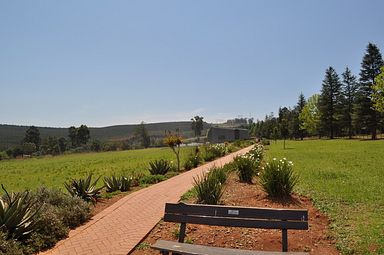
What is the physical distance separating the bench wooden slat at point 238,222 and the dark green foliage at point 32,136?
125711 mm

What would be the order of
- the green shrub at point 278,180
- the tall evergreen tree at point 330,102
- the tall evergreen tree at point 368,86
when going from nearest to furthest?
the green shrub at point 278,180, the tall evergreen tree at point 368,86, the tall evergreen tree at point 330,102

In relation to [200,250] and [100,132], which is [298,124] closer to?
[200,250]

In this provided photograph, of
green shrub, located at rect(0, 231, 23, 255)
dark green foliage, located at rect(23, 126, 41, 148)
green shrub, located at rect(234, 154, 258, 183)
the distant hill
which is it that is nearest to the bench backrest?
green shrub, located at rect(0, 231, 23, 255)

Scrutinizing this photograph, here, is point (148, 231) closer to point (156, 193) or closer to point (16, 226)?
point (16, 226)

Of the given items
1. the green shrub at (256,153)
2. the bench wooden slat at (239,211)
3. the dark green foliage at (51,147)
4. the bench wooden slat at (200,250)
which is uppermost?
the green shrub at (256,153)

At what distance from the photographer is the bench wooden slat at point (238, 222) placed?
4.72 metres

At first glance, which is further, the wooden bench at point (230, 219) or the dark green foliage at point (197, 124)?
the dark green foliage at point (197, 124)

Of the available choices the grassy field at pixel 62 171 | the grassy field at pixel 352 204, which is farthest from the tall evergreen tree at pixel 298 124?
the grassy field at pixel 352 204

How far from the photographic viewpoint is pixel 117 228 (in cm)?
734

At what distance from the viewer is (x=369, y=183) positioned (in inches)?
450

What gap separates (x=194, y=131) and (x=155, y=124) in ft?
81.2

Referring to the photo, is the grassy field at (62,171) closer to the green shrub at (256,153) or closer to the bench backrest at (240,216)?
the green shrub at (256,153)

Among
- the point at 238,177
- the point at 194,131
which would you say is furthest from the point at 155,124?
the point at 238,177

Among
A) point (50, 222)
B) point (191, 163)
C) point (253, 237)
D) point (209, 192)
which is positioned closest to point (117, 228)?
point (50, 222)
